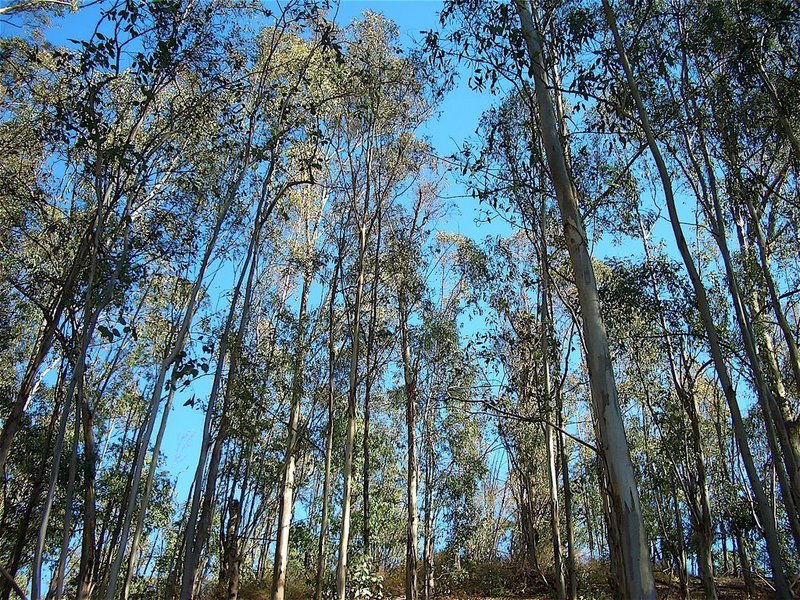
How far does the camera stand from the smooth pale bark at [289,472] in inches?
372

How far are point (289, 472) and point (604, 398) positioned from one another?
760 centimetres

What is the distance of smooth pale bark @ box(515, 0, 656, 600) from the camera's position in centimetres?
326

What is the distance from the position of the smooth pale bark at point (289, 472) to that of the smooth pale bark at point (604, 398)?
20.3ft

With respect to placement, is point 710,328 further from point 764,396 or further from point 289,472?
point 289,472

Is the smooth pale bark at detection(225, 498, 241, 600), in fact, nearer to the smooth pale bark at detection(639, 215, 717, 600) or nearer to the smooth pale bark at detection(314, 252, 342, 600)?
the smooth pale bark at detection(314, 252, 342, 600)

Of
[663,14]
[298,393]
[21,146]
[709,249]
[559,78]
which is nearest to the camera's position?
[663,14]

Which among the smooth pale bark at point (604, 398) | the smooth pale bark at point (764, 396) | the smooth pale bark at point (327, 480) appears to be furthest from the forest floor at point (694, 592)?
the smooth pale bark at point (604, 398)

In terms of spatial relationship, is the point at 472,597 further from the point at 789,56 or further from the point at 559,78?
the point at 789,56

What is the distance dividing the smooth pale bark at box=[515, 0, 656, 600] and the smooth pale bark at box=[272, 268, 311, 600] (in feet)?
20.3

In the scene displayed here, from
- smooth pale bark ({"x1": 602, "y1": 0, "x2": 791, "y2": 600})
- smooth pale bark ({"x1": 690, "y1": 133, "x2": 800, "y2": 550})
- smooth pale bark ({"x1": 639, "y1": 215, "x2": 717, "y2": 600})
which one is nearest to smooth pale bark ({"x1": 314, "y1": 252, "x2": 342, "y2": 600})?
smooth pale bark ({"x1": 639, "y1": 215, "x2": 717, "y2": 600})

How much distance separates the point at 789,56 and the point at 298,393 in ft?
28.9

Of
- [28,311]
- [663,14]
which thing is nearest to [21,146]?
[28,311]

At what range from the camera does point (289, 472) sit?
10109 millimetres

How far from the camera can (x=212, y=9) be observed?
257 inches
